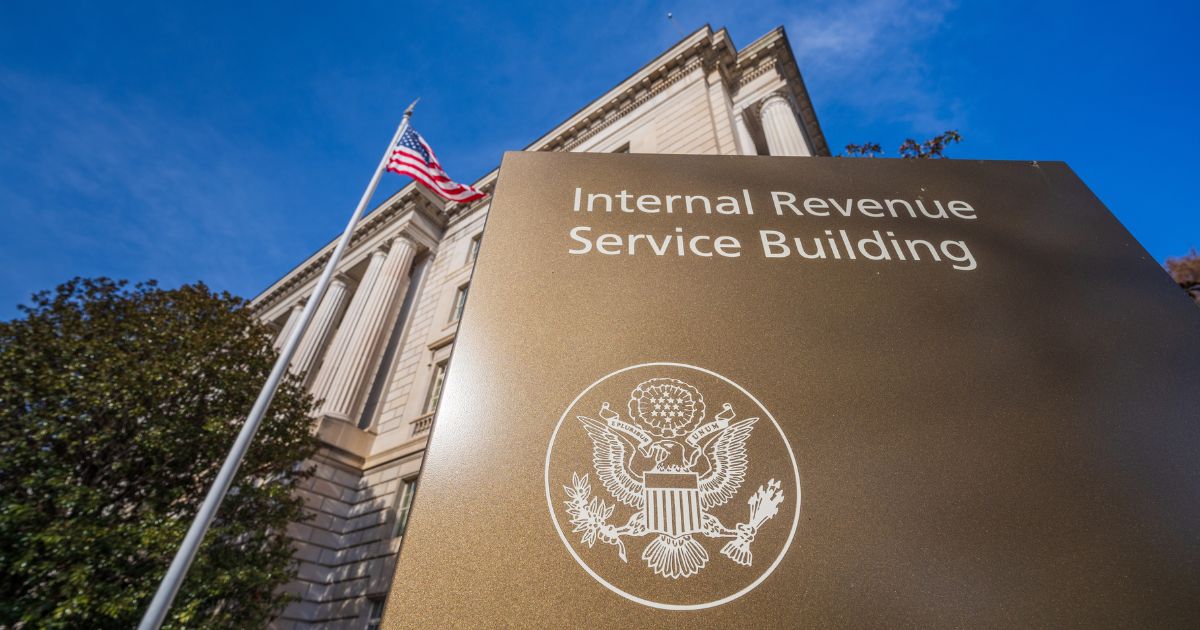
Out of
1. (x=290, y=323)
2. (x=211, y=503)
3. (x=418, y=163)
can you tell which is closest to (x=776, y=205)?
(x=211, y=503)

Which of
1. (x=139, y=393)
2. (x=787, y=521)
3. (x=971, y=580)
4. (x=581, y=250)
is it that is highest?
(x=139, y=393)

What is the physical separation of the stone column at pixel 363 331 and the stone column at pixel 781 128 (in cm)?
1476

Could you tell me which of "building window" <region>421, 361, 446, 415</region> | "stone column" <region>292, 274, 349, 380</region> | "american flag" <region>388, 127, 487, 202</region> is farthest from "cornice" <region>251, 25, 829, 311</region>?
"building window" <region>421, 361, 446, 415</region>

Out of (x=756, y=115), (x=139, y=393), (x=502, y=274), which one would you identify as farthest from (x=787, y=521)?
(x=756, y=115)

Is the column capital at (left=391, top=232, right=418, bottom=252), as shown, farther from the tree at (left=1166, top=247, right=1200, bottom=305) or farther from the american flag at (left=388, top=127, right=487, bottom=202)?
the tree at (left=1166, top=247, right=1200, bottom=305)

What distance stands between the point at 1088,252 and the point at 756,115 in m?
16.8

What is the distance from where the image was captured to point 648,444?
185cm

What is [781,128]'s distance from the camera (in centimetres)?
1545

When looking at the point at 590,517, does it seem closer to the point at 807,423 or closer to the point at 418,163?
the point at 807,423

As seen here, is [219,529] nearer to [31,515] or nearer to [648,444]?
[31,515]

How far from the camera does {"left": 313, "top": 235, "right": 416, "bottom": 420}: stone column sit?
15406mm

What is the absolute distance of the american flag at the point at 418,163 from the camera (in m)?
10.3

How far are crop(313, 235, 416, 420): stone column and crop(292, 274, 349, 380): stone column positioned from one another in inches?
51.6

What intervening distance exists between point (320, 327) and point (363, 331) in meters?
3.73
